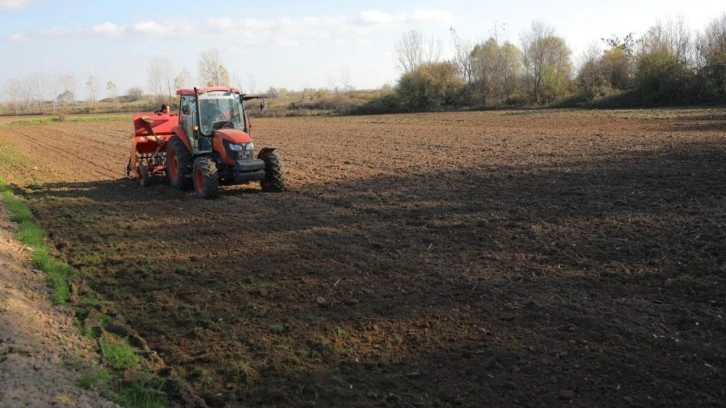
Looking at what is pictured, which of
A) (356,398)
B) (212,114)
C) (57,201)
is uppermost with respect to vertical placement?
(212,114)

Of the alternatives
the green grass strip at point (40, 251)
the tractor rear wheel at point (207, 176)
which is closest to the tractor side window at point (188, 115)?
the tractor rear wheel at point (207, 176)

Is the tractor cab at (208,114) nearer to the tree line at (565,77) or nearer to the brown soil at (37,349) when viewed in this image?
the brown soil at (37,349)

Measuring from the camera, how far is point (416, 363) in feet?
17.0

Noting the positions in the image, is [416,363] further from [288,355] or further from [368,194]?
[368,194]

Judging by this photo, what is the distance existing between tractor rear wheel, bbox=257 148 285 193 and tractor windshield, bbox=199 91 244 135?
89 centimetres

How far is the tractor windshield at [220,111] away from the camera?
1291 cm

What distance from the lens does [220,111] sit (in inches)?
515

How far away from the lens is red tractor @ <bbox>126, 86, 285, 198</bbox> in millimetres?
12164

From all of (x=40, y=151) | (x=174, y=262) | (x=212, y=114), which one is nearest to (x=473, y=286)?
(x=174, y=262)

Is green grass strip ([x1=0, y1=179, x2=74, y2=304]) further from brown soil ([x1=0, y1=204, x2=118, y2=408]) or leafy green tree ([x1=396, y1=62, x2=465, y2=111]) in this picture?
leafy green tree ([x1=396, y1=62, x2=465, y2=111])

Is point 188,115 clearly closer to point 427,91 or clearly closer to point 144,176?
point 144,176

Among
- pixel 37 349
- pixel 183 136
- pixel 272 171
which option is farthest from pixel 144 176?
pixel 37 349

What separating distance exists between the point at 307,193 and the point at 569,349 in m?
8.27

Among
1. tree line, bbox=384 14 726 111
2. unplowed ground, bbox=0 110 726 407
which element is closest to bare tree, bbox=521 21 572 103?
tree line, bbox=384 14 726 111
